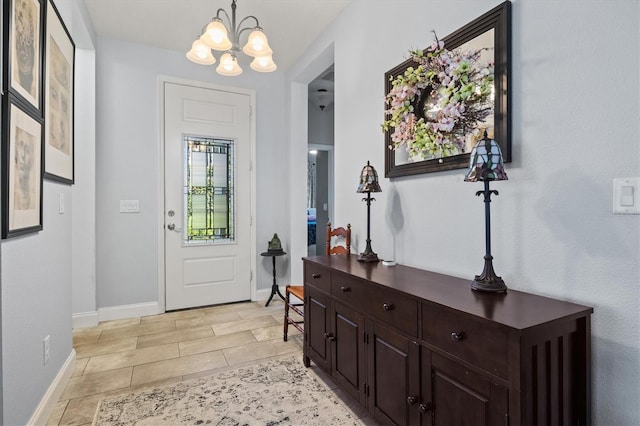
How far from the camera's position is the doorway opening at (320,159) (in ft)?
16.7

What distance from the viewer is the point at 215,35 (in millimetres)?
2150

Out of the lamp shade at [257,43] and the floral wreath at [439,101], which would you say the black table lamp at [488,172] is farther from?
the lamp shade at [257,43]

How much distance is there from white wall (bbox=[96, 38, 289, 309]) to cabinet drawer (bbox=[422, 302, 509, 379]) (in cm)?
315

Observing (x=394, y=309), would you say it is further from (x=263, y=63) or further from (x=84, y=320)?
(x=84, y=320)

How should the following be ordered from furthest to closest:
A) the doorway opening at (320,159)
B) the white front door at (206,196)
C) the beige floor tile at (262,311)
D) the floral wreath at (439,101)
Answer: the doorway opening at (320,159)
the white front door at (206,196)
the beige floor tile at (262,311)
the floral wreath at (439,101)

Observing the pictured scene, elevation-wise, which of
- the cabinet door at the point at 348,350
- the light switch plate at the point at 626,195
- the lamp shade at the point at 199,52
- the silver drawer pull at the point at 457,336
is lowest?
the cabinet door at the point at 348,350

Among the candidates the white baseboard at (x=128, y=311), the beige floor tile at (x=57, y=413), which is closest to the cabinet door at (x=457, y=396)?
the beige floor tile at (x=57, y=413)

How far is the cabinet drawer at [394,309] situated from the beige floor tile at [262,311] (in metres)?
2.14

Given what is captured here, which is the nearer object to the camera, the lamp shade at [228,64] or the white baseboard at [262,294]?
the lamp shade at [228,64]

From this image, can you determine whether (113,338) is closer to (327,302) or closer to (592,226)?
(327,302)

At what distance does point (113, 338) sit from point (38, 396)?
49.9 inches

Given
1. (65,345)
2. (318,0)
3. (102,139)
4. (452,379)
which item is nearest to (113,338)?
(65,345)

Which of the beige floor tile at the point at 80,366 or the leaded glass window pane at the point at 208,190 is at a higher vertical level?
the leaded glass window pane at the point at 208,190

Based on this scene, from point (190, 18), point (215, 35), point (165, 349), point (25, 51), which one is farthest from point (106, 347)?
point (190, 18)
